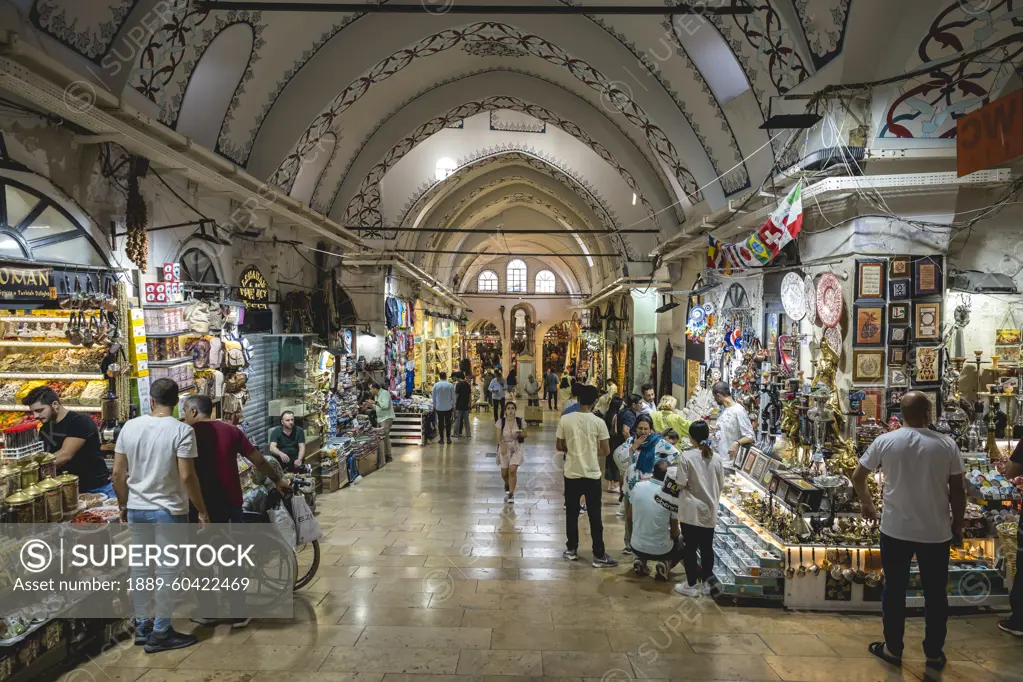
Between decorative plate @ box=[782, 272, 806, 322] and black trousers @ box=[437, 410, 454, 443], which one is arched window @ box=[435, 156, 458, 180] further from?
decorative plate @ box=[782, 272, 806, 322]

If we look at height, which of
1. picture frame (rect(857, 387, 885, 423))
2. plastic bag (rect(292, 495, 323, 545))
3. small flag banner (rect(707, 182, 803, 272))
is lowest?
plastic bag (rect(292, 495, 323, 545))

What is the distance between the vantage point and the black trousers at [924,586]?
3.21 metres

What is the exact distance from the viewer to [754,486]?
18.1 feet

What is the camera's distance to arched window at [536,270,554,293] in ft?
95.7

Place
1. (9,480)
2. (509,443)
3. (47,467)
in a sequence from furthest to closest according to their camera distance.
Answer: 1. (509,443)
2. (47,467)
3. (9,480)

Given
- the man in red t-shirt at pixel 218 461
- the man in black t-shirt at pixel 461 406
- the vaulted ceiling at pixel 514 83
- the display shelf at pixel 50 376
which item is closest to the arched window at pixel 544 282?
the vaulted ceiling at pixel 514 83

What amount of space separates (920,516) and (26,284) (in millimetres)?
5258

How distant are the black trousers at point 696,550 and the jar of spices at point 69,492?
390 centimetres

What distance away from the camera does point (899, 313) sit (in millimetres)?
5004

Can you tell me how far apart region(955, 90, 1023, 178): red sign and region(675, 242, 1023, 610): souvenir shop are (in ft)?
4.37

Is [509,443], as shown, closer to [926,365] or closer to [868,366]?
[868,366]

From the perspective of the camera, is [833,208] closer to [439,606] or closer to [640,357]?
[439,606]

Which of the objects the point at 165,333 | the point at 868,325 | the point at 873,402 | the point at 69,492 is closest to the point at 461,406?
the point at 165,333

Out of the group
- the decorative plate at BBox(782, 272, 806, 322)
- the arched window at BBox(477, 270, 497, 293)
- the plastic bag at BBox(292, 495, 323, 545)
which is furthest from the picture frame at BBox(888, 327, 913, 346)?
the arched window at BBox(477, 270, 497, 293)
